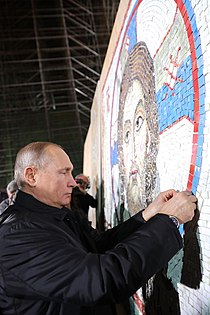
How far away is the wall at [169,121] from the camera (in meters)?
0.98

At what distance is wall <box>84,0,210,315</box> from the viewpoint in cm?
98

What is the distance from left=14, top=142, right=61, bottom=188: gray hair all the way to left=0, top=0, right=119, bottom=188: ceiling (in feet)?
22.6

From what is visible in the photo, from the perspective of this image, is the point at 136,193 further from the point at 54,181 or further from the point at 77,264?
the point at 77,264

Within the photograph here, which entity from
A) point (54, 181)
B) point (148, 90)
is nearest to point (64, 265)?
point (54, 181)

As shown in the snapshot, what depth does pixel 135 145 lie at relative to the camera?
1.74 metres

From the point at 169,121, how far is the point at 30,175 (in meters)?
0.45

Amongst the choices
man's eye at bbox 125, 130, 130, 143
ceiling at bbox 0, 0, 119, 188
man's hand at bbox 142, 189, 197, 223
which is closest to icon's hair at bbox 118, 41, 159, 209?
man's eye at bbox 125, 130, 130, 143

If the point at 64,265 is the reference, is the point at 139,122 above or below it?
above

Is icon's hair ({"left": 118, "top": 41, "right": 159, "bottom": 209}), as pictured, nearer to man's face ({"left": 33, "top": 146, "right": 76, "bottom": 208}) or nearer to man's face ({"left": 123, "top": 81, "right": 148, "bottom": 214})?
man's face ({"left": 123, "top": 81, "right": 148, "bottom": 214})

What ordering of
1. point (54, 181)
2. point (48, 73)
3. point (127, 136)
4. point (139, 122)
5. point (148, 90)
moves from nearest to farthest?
1. point (54, 181)
2. point (148, 90)
3. point (139, 122)
4. point (127, 136)
5. point (48, 73)

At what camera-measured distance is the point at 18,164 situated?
1.24 meters

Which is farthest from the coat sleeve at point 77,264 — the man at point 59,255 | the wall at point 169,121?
the wall at point 169,121

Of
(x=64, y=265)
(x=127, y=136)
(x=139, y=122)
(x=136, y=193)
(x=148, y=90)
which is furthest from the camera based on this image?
(x=127, y=136)

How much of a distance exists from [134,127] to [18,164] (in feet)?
2.19
